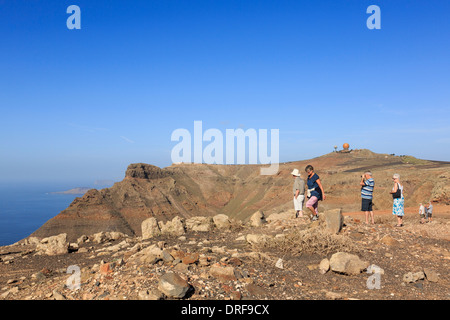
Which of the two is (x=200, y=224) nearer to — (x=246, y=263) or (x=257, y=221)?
(x=257, y=221)

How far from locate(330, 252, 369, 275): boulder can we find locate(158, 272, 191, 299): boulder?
9.82ft

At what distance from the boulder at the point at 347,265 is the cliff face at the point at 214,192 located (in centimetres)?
2423

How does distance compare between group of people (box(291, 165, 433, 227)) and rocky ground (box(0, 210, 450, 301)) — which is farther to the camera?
group of people (box(291, 165, 433, 227))

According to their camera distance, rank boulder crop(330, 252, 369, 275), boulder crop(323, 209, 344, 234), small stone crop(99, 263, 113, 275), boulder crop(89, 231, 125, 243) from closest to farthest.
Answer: small stone crop(99, 263, 113, 275)
boulder crop(330, 252, 369, 275)
boulder crop(323, 209, 344, 234)
boulder crop(89, 231, 125, 243)

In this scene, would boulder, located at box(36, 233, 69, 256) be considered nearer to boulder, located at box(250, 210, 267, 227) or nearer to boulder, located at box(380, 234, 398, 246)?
boulder, located at box(250, 210, 267, 227)

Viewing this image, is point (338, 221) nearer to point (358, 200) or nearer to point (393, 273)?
point (393, 273)

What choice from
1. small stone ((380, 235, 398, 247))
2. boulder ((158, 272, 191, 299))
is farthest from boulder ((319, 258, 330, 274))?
boulder ((158, 272, 191, 299))

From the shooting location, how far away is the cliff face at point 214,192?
37834mm

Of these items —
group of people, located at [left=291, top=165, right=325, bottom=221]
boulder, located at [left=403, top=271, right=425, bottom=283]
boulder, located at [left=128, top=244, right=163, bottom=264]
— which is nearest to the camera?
boulder, located at [left=403, top=271, right=425, bottom=283]

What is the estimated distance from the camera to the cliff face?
124 ft
